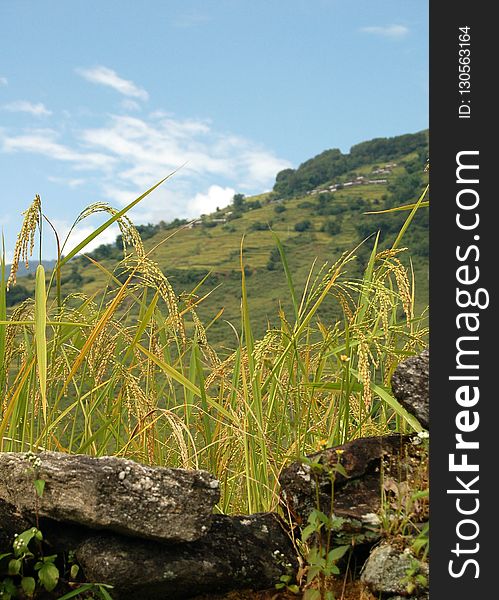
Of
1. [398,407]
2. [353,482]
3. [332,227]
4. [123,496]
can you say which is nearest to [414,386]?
[398,407]

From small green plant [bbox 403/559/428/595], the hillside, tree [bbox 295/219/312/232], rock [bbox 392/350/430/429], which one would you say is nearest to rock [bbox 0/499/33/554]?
small green plant [bbox 403/559/428/595]

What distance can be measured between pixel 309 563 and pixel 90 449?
1357 mm

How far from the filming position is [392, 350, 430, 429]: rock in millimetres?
2740

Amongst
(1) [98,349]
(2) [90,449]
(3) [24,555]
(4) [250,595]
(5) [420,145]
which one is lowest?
(4) [250,595]

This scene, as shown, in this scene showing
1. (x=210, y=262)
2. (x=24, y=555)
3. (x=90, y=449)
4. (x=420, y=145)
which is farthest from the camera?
(x=420, y=145)

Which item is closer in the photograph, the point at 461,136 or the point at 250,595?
the point at 461,136

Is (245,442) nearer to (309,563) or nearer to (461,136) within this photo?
(309,563)

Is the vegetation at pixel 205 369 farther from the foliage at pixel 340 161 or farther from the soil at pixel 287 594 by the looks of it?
the foliage at pixel 340 161

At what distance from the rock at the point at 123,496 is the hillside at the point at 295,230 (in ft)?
111

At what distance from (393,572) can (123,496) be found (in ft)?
2.93

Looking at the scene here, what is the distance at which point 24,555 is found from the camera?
94.6 inches

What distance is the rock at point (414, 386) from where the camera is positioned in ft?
8.99

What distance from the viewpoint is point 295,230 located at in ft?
287

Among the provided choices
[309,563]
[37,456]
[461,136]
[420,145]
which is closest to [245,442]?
[309,563]
